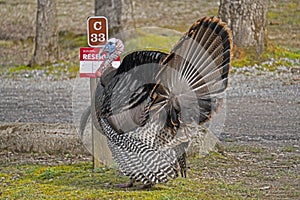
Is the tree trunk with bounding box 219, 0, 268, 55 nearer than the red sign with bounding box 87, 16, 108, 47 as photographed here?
No

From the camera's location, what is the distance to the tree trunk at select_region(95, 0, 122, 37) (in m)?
16.5

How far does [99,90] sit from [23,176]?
5.00 feet

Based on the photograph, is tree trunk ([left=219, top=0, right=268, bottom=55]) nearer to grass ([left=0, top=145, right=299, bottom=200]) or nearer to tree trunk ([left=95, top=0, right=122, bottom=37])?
tree trunk ([left=95, top=0, right=122, bottom=37])

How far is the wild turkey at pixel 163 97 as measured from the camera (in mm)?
5988

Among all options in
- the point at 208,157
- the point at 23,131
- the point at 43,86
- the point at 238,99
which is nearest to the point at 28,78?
the point at 43,86

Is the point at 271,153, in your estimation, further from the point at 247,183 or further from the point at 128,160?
the point at 128,160

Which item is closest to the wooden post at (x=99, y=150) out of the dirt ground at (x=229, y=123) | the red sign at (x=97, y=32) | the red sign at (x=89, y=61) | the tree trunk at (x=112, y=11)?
the red sign at (x=89, y=61)

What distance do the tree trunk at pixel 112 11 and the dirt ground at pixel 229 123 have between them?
348 mm

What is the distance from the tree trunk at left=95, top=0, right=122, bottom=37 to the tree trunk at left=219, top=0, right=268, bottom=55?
3183mm

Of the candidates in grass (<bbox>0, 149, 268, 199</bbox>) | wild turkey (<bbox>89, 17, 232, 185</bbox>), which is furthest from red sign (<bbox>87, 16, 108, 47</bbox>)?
grass (<bbox>0, 149, 268, 199</bbox>)

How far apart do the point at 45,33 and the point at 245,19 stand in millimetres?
4792

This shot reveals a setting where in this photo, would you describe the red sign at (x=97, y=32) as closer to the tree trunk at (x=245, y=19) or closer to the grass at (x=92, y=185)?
the grass at (x=92, y=185)

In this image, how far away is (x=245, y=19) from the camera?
14.0 m

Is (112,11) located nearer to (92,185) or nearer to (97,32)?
(97,32)
